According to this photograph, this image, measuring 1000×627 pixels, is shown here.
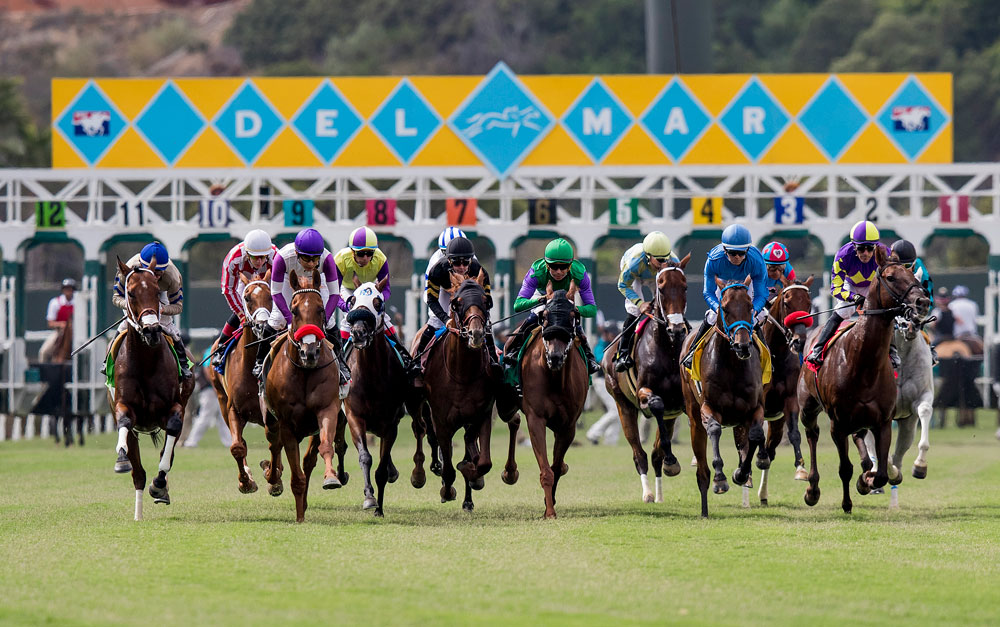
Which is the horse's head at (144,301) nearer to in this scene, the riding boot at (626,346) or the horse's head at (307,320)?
the horse's head at (307,320)

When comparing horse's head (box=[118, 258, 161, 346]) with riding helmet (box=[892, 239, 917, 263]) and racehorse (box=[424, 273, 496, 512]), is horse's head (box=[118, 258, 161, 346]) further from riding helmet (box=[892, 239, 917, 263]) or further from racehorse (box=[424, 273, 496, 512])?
riding helmet (box=[892, 239, 917, 263])

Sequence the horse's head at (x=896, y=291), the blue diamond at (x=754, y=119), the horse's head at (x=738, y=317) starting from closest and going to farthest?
the horse's head at (x=738, y=317)
the horse's head at (x=896, y=291)
the blue diamond at (x=754, y=119)

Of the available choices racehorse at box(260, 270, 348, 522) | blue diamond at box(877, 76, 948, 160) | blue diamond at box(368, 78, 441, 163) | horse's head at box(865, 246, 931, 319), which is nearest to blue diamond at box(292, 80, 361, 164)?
blue diamond at box(368, 78, 441, 163)

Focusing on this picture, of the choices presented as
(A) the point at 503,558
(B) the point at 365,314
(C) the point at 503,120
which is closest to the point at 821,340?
(B) the point at 365,314

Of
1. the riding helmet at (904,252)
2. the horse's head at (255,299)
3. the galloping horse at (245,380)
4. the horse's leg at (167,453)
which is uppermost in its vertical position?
the riding helmet at (904,252)

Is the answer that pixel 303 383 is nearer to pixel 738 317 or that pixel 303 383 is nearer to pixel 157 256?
pixel 157 256

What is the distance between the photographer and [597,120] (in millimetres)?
24547

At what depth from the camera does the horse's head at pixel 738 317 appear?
11.4 m

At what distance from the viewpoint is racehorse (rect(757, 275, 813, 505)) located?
1333 cm

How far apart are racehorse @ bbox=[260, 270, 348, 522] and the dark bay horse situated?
78cm

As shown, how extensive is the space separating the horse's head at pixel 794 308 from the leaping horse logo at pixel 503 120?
10.7 meters

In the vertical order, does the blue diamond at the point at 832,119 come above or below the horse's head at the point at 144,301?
above

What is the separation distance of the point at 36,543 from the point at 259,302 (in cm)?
280

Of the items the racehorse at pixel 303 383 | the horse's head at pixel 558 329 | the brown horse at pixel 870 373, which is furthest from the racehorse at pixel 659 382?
the racehorse at pixel 303 383
